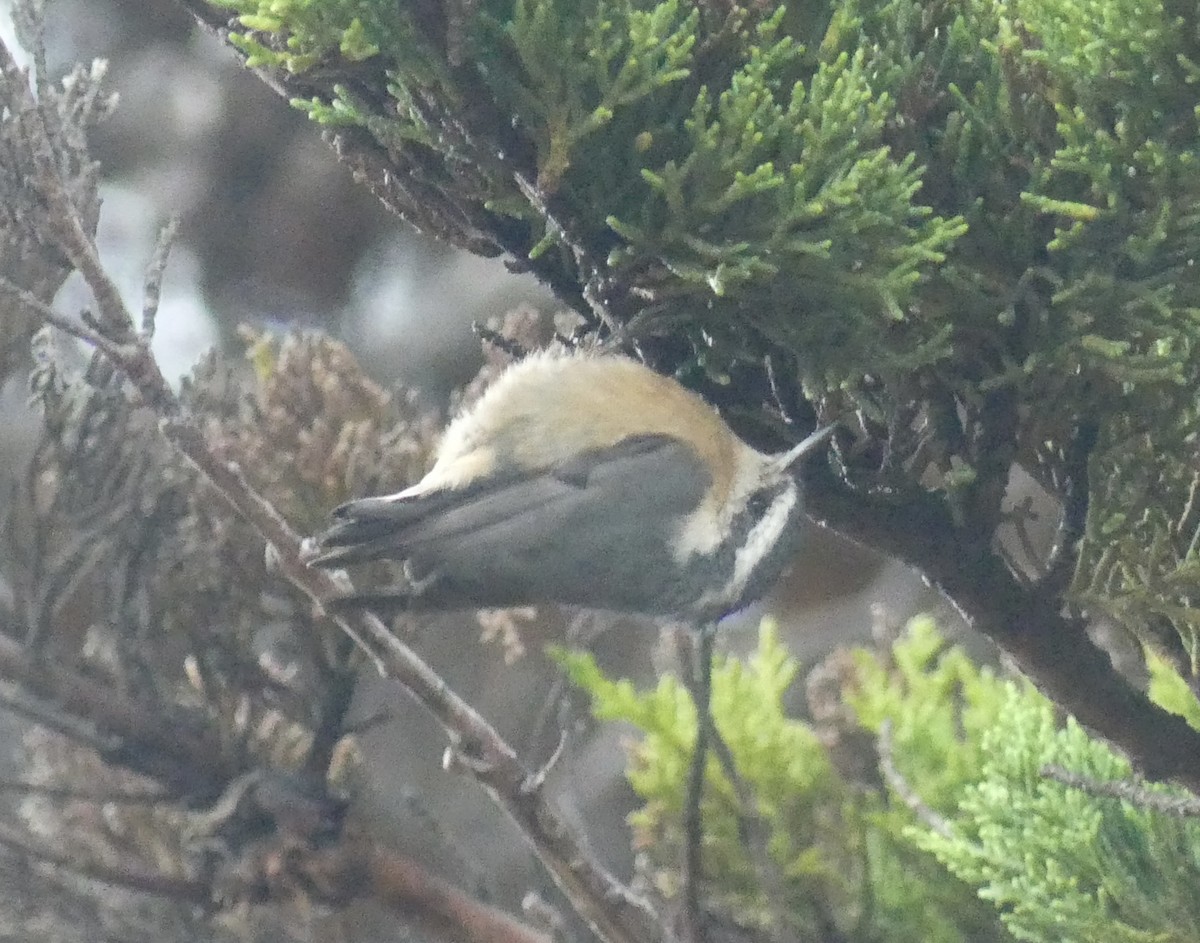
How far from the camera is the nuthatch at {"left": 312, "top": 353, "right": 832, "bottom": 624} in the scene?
1.98 feet

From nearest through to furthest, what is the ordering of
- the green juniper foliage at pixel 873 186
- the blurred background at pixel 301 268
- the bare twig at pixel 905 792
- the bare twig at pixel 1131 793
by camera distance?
the green juniper foliage at pixel 873 186
the bare twig at pixel 1131 793
the bare twig at pixel 905 792
the blurred background at pixel 301 268

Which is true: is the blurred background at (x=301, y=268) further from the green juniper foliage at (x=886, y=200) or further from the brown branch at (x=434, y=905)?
the green juniper foliage at (x=886, y=200)

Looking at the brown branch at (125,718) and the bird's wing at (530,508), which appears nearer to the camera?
the bird's wing at (530,508)

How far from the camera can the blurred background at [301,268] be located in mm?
1521

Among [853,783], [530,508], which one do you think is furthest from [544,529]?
[853,783]

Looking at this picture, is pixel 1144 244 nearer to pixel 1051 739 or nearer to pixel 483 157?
pixel 483 157

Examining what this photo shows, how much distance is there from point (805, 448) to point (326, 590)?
10.1 inches

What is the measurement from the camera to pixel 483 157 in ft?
1.88

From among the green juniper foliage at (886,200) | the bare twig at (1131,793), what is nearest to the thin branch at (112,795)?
the green juniper foliage at (886,200)

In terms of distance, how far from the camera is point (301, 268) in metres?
1.58

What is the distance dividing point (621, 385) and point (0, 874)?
28.7 inches

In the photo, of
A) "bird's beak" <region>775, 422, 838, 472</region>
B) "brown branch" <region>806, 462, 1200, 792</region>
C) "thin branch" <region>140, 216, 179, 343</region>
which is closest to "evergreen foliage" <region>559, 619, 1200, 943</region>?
"brown branch" <region>806, 462, 1200, 792</region>

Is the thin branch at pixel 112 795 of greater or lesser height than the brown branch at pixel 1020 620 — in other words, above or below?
above

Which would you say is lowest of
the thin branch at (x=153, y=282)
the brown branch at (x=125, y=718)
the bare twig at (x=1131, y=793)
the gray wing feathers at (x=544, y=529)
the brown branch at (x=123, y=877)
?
the bare twig at (x=1131, y=793)
